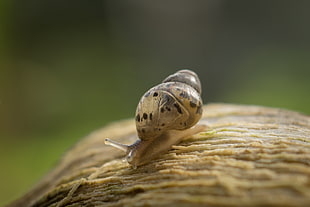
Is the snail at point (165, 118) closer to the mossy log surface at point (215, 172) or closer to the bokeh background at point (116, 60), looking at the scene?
the mossy log surface at point (215, 172)

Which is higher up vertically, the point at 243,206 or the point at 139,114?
the point at 139,114

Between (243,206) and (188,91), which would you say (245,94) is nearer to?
(188,91)

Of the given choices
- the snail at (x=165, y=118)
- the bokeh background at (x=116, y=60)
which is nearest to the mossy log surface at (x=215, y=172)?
the snail at (x=165, y=118)

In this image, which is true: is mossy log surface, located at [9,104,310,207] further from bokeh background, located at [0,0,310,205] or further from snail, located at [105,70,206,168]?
bokeh background, located at [0,0,310,205]

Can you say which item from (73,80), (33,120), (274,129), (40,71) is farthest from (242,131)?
(40,71)

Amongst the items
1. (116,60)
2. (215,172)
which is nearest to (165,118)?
(215,172)

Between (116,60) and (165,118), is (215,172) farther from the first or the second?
(116,60)
